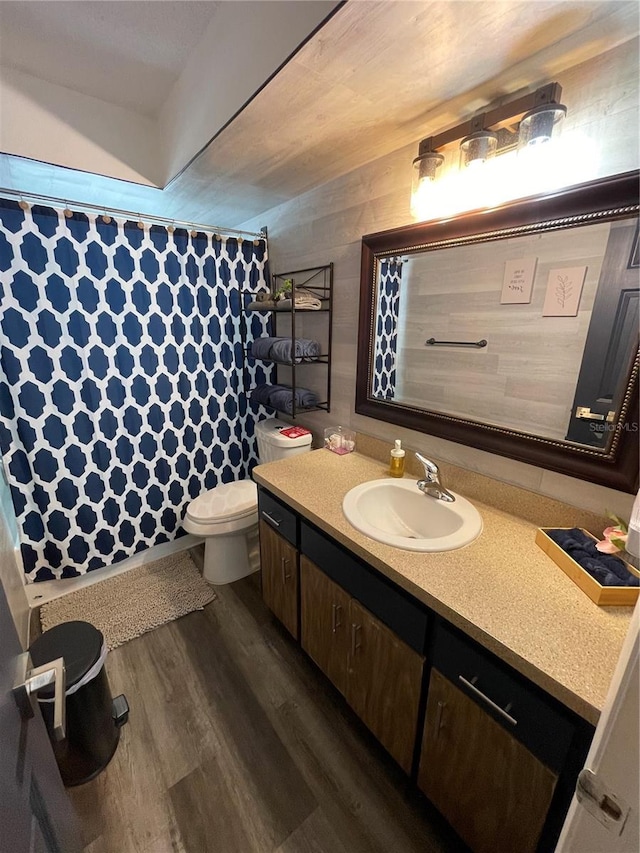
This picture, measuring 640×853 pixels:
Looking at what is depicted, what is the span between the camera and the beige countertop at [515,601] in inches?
25.9

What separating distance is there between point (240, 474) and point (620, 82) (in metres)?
2.28

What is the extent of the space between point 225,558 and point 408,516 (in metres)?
1.15

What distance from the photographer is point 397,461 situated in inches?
55.4

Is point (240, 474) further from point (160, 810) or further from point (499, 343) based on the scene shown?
point (499, 343)

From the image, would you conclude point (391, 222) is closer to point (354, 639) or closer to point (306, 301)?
point (306, 301)

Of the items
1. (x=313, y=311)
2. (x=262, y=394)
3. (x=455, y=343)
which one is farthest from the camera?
(x=262, y=394)

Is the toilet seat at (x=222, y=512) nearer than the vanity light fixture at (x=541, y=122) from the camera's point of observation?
No

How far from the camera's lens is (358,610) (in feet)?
3.59

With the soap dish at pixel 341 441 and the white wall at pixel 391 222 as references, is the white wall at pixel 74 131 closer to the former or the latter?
the white wall at pixel 391 222

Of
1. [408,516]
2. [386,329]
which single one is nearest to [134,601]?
[408,516]

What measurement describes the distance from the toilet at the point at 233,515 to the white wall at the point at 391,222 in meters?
0.19

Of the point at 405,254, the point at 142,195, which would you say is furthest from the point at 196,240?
the point at 405,254

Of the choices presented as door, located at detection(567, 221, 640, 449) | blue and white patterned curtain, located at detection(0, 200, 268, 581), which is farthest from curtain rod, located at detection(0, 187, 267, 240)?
door, located at detection(567, 221, 640, 449)

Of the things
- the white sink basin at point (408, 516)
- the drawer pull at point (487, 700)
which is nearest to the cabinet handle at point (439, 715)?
the drawer pull at point (487, 700)
